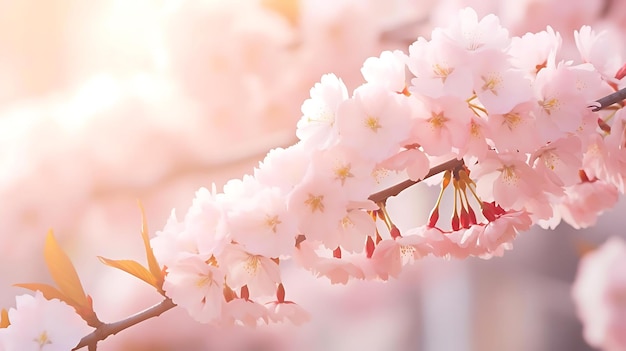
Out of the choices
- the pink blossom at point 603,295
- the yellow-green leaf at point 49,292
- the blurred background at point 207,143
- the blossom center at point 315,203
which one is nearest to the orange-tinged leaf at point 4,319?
the yellow-green leaf at point 49,292

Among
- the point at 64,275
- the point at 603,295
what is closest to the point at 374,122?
the point at 64,275

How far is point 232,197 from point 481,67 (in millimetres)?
172

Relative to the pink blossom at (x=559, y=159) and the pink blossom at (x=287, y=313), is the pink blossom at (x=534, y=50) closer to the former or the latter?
the pink blossom at (x=559, y=159)

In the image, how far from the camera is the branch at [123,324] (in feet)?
1.47

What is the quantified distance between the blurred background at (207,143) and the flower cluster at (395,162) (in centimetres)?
61

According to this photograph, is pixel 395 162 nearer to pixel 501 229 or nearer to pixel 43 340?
pixel 501 229

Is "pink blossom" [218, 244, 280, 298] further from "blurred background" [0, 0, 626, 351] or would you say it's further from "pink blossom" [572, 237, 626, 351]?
"pink blossom" [572, 237, 626, 351]

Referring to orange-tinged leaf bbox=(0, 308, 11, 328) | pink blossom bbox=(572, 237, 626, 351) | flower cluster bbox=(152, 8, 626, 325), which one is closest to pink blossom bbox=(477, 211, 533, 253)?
flower cluster bbox=(152, 8, 626, 325)

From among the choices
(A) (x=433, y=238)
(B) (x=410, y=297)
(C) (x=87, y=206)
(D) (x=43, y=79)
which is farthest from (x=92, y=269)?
(A) (x=433, y=238)

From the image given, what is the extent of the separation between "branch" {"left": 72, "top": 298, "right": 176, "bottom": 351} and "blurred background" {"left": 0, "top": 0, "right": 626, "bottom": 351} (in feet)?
2.09

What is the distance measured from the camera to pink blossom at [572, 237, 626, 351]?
1299 mm

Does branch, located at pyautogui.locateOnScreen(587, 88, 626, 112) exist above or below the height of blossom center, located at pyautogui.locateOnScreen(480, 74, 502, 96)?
below

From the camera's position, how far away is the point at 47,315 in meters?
0.47

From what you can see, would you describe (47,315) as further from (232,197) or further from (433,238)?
(433,238)
